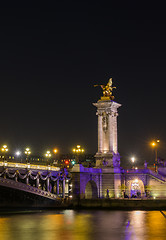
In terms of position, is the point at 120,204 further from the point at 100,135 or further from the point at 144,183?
the point at 100,135

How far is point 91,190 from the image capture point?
85312 mm

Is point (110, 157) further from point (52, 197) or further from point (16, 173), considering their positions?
point (16, 173)

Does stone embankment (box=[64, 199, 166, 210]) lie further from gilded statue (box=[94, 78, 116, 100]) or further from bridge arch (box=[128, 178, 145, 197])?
gilded statue (box=[94, 78, 116, 100])

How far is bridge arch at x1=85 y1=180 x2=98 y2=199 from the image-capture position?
84.8m

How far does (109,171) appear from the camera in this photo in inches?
3383

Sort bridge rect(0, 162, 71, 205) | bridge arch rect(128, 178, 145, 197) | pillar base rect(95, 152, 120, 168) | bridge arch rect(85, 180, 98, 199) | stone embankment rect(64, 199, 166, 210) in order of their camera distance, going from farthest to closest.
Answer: bridge arch rect(128, 178, 145, 197), pillar base rect(95, 152, 120, 168), bridge arch rect(85, 180, 98, 199), bridge rect(0, 162, 71, 205), stone embankment rect(64, 199, 166, 210)

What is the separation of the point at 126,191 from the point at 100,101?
1707 centimetres

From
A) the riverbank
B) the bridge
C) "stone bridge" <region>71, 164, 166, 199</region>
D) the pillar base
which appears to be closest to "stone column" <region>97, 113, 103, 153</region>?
the pillar base

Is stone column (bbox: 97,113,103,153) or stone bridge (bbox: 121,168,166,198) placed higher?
stone column (bbox: 97,113,103,153)

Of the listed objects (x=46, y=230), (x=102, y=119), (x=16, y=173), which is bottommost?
(x=46, y=230)

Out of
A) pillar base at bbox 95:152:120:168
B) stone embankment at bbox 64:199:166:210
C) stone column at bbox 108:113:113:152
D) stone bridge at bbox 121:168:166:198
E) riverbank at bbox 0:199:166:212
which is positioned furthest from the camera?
stone column at bbox 108:113:113:152

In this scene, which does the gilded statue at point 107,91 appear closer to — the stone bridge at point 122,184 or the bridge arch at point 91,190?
the stone bridge at point 122,184

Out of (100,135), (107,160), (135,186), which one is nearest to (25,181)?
(107,160)

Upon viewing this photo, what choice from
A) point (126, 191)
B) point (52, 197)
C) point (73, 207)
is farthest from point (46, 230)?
point (126, 191)
